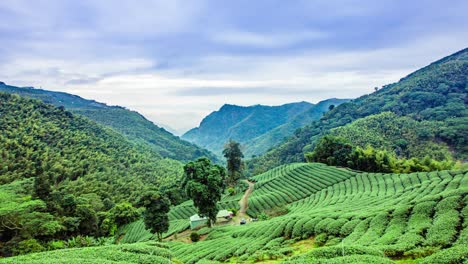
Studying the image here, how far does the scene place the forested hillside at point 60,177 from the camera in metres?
33.2

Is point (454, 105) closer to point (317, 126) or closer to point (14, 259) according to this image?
point (317, 126)

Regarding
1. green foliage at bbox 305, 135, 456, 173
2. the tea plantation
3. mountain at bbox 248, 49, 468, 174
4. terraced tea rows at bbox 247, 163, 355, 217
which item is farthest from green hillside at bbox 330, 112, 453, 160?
the tea plantation

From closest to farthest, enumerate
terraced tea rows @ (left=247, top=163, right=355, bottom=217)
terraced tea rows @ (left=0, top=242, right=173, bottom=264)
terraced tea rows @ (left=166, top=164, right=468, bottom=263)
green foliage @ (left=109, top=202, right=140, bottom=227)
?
terraced tea rows @ (left=166, top=164, right=468, bottom=263) < terraced tea rows @ (left=0, top=242, right=173, bottom=264) < terraced tea rows @ (left=247, top=163, right=355, bottom=217) < green foliage @ (left=109, top=202, right=140, bottom=227)

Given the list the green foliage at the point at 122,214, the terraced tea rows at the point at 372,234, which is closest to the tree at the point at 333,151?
the terraced tea rows at the point at 372,234

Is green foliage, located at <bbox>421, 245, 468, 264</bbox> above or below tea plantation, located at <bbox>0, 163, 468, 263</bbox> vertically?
above

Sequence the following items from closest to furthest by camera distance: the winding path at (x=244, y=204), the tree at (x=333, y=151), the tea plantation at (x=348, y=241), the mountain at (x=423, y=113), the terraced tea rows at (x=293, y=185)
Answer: the tea plantation at (x=348, y=241)
the winding path at (x=244, y=204)
the terraced tea rows at (x=293, y=185)
the tree at (x=333, y=151)
the mountain at (x=423, y=113)

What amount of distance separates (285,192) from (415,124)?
53.6 m

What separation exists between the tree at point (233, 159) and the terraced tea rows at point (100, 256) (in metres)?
37.3

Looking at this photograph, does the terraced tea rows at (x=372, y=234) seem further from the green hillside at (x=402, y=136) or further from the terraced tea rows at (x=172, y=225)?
the green hillside at (x=402, y=136)

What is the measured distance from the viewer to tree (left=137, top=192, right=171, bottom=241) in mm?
31844

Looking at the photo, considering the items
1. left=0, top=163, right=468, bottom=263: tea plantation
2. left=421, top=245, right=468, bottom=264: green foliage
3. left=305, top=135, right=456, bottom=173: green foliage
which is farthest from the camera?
left=305, top=135, right=456, bottom=173: green foliage

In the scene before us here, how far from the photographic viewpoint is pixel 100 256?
49.4ft

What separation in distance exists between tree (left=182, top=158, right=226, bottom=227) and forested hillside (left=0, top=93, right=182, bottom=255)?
547cm

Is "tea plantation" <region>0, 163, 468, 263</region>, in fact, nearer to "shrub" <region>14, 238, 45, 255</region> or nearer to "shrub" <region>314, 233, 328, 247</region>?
"shrub" <region>314, 233, 328, 247</region>
